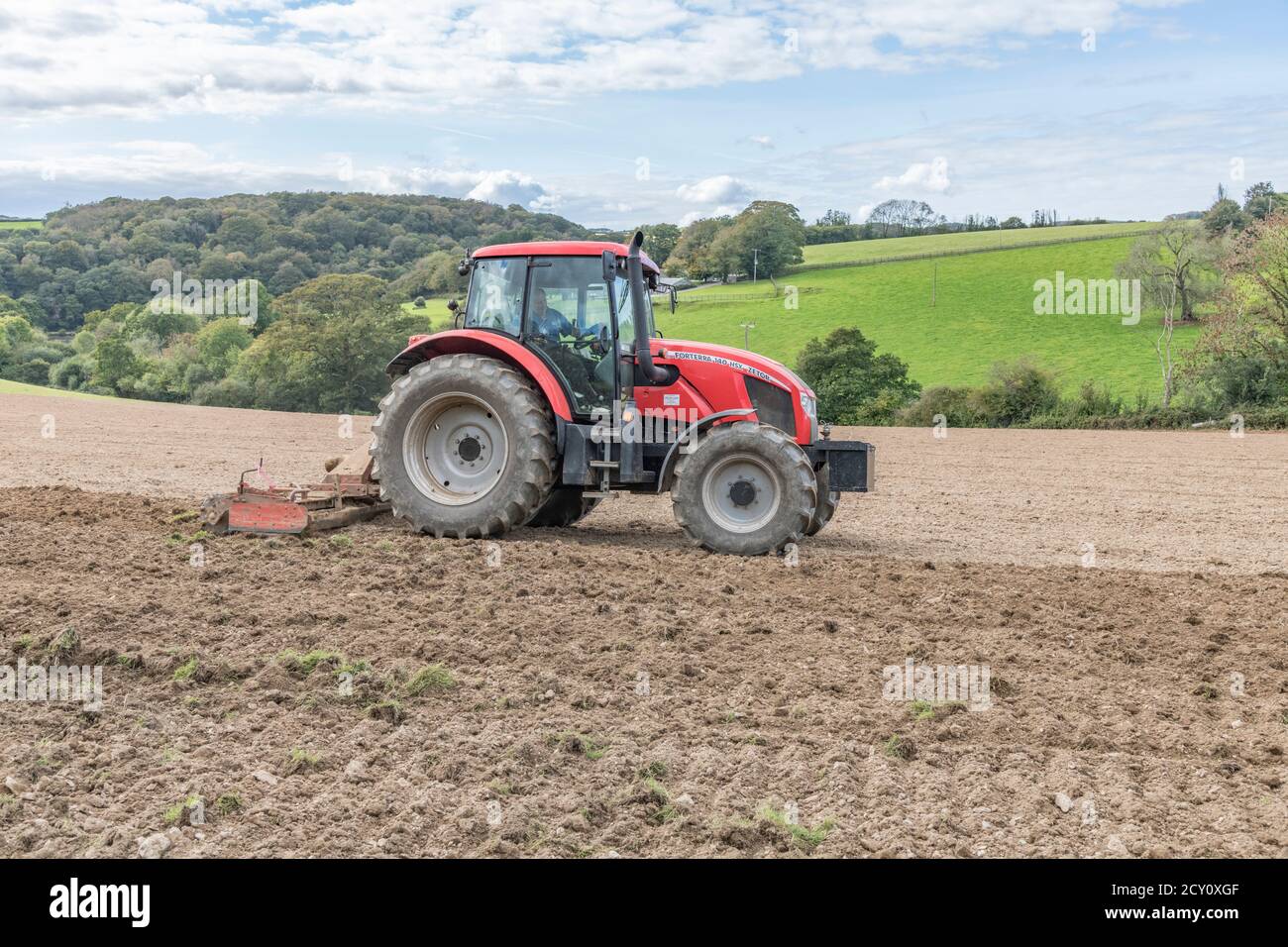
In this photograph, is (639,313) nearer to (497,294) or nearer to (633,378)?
(633,378)

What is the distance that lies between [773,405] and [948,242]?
250 feet

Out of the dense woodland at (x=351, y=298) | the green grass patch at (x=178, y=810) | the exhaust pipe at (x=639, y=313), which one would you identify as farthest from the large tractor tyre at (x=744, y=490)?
the dense woodland at (x=351, y=298)

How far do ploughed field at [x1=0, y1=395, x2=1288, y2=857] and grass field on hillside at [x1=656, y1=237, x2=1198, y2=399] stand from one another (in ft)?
135

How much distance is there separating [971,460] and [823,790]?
19.8m

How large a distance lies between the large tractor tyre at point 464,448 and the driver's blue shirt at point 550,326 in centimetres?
43

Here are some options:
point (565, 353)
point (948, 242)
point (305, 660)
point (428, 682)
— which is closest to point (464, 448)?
point (565, 353)

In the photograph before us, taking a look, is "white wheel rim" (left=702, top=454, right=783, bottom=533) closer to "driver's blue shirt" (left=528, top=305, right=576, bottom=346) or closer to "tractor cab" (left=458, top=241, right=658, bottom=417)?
"tractor cab" (left=458, top=241, right=658, bottom=417)

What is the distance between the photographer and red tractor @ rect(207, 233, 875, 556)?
33.3ft

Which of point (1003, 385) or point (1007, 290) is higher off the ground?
point (1007, 290)

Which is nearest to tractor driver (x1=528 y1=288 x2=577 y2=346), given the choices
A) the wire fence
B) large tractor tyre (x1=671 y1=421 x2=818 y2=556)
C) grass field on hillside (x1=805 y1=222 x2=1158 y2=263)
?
large tractor tyre (x1=671 y1=421 x2=818 y2=556)

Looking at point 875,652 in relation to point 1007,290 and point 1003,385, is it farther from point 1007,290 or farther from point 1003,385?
point 1007,290

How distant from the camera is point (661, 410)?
10.5m
